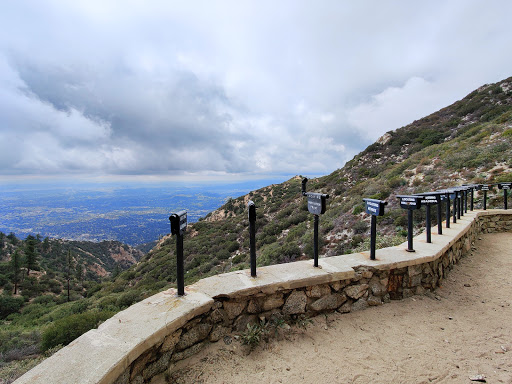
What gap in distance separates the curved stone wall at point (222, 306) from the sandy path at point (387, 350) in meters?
0.17

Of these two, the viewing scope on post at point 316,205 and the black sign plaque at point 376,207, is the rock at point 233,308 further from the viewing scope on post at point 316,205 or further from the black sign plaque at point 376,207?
the black sign plaque at point 376,207

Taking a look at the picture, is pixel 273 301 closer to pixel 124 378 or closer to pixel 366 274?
pixel 366 274

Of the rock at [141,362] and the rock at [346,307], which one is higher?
the rock at [141,362]

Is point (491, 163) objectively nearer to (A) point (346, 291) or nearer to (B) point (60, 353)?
(A) point (346, 291)

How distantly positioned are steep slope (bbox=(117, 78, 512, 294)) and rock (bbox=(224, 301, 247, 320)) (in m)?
4.93

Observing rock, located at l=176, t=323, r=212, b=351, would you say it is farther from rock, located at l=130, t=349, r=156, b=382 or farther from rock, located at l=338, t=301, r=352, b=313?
rock, located at l=338, t=301, r=352, b=313

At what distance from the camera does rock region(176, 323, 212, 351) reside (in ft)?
7.39

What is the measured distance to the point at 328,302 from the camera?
3.09m

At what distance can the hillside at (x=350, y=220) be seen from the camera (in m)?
8.39

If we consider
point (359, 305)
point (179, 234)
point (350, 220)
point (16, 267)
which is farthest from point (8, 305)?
point (359, 305)

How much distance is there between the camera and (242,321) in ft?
8.77

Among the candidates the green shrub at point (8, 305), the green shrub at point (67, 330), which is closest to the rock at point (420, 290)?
the green shrub at point (67, 330)

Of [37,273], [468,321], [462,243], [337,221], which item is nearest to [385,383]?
[468,321]

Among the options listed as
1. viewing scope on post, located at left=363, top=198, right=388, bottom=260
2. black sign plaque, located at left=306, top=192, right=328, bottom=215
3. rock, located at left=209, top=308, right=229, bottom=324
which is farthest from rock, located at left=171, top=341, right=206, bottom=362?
viewing scope on post, located at left=363, top=198, right=388, bottom=260
